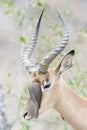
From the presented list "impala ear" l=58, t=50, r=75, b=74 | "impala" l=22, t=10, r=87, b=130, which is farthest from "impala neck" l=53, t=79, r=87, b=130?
"impala ear" l=58, t=50, r=75, b=74

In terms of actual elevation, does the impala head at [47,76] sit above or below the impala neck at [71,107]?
above

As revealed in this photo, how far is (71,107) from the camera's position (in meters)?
8.03

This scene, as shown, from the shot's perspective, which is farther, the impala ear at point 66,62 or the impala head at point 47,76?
the impala ear at point 66,62

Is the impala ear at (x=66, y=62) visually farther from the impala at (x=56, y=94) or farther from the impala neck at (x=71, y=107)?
the impala neck at (x=71, y=107)

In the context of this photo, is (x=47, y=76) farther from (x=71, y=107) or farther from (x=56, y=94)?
(x=71, y=107)

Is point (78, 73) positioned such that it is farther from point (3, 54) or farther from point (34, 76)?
point (3, 54)

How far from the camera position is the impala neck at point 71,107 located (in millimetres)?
7992

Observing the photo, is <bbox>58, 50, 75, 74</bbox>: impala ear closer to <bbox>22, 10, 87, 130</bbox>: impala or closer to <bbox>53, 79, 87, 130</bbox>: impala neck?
<bbox>22, 10, 87, 130</bbox>: impala

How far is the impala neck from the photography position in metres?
7.99

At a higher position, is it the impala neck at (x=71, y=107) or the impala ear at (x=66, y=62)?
the impala ear at (x=66, y=62)

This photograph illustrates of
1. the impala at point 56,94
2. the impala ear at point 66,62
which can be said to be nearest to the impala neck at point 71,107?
the impala at point 56,94

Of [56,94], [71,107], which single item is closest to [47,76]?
[56,94]

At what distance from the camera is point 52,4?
63.5 feet

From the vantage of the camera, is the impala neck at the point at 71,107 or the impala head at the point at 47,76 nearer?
the impala head at the point at 47,76
